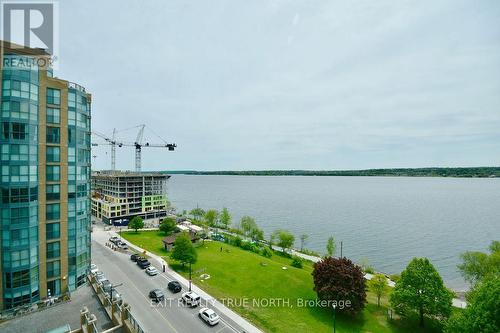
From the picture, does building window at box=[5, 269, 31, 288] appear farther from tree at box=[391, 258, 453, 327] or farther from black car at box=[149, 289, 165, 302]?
tree at box=[391, 258, 453, 327]

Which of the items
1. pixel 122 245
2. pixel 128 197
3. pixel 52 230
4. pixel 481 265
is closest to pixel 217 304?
pixel 52 230

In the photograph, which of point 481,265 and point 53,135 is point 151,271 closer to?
point 53,135

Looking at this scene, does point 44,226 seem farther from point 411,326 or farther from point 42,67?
point 411,326

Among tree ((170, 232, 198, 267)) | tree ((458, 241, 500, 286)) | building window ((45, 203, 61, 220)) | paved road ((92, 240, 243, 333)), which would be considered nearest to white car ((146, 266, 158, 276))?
paved road ((92, 240, 243, 333))

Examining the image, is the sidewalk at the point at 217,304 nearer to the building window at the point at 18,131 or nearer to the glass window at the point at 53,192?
the glass window at the point at 53,192

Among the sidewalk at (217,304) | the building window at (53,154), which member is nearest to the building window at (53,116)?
the building window at (53,154)

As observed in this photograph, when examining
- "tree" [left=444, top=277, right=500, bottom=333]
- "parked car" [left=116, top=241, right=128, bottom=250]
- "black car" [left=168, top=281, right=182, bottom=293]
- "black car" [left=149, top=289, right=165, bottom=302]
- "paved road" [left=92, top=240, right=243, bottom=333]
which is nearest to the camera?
"tree" [left=444, top=277, right=500, bottom=333]

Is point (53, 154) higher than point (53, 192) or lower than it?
higher
